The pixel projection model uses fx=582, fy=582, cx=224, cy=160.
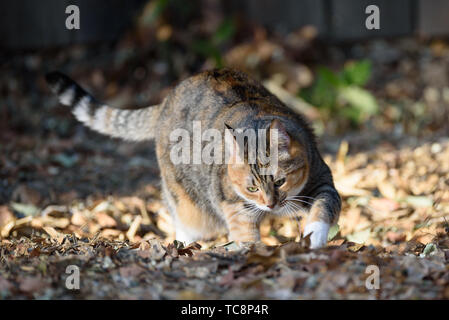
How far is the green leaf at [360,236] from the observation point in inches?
180

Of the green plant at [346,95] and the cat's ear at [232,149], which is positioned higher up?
the green plant at [346,95]

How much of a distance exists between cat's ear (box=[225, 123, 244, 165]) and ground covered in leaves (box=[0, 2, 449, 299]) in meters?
0.59

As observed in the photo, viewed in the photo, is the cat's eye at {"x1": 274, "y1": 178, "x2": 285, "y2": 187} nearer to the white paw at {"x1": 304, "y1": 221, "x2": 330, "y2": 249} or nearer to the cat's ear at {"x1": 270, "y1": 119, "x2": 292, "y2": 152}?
the cat's ear at {"x1": 270, "y1": 119, "x2": 292, "y2": 152}

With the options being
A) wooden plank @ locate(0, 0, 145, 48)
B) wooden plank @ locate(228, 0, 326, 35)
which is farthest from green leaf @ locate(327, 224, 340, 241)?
wooden plank @ locate(0, 0, 145, 48)

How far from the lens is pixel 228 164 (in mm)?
4230

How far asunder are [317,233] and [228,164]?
84 centimetres

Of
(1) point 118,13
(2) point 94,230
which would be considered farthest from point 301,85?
(2) point 94,230

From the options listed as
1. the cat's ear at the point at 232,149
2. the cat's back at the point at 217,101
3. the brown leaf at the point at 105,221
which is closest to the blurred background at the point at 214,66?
the brown leaf at the point at 105,221

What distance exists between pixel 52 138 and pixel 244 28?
135 inches

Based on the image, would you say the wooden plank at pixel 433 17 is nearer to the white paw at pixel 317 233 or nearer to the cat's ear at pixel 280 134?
the cat's ear at pixel 280 134

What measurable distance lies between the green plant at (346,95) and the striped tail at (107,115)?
3.16 metres

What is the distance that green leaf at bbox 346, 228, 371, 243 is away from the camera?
15.0ft

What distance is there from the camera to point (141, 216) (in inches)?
209
